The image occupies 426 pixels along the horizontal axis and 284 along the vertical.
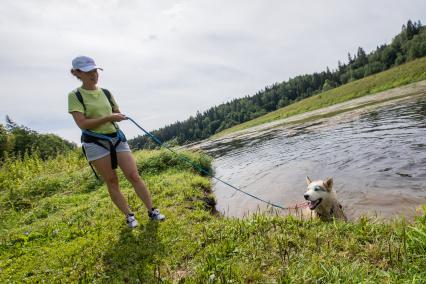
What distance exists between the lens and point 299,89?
485ft

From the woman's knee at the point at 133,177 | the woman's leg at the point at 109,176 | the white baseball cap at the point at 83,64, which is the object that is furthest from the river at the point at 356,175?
the white baseball cap at the point at 83,64

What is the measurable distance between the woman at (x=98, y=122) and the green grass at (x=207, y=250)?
39.7 inches

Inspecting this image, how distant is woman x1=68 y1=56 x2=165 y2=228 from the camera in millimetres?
4898

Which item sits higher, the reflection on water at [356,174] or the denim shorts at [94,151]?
the denim shorts at [94,151]

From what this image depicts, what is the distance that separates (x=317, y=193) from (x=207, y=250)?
11.0 ft

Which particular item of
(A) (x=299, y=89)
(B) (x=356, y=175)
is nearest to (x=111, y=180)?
(B) (x=356, y=175)

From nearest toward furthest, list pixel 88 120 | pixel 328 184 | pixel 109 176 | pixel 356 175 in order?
Result: pixel 88 120
pixel 109 176
pixel 328 184
pixel 356 175

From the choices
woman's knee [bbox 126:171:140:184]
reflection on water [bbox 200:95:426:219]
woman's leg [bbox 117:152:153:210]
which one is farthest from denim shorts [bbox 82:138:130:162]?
reflection on water [bbox 200:95:426:219]

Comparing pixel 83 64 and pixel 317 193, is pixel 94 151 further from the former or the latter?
pixel 317 193

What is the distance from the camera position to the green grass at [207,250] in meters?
3.31

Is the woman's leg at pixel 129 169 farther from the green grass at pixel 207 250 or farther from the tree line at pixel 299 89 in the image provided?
the tree line at pixel 299 89

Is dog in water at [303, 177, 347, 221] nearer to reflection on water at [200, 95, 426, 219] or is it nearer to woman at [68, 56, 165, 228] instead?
reflection on water at [200, 95, 426, 219]

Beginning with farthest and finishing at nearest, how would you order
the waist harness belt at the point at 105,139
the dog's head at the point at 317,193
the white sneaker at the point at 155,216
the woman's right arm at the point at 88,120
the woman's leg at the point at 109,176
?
the dog's head at the point at 317,193 < the white sneaker at the point at 155,216 < the woman's leg at the point at 109,176 < the waist harness belt at the point at 105,139 < the woman's right arm at the point at 88,120

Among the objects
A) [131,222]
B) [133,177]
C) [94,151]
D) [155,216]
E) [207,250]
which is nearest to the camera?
[207,250]
